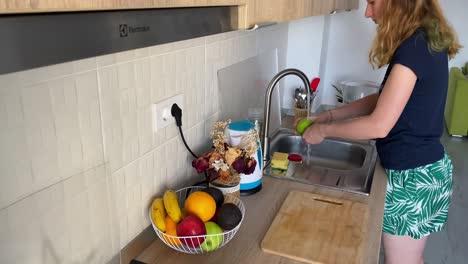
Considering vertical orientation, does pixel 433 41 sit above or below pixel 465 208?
above

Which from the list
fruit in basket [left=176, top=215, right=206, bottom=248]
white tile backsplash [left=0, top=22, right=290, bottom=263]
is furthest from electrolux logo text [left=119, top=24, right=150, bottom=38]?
fruit in basket [left=176, top=215, right=206, bottom=248]

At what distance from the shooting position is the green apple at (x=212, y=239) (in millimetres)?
893

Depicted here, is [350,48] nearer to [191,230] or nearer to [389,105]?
[389,105]

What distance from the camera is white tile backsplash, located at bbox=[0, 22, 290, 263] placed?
634 millimetres

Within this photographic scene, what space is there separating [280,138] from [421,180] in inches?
25.1

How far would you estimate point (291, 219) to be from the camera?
42.8 inches

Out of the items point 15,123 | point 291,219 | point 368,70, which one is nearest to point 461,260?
point 291,219

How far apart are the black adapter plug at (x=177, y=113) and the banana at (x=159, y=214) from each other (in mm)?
218

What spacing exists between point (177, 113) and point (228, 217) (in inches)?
12.3

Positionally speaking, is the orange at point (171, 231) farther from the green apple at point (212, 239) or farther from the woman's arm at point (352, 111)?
the woman's arm at point (352, 111)

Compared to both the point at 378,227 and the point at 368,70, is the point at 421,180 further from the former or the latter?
the point at 368,70

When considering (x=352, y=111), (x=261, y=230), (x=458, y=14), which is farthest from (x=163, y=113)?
(x=458, y=14)

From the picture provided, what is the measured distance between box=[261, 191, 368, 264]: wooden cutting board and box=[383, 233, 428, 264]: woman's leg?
386 mm

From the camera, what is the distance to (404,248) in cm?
146
